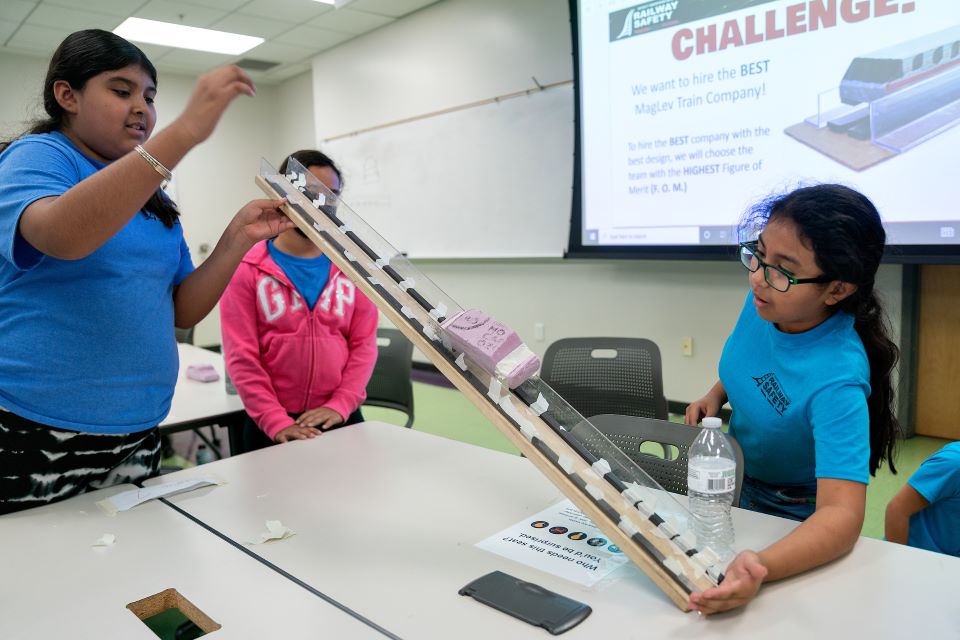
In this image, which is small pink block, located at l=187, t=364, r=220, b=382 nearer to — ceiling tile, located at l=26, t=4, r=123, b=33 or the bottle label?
the bottle label

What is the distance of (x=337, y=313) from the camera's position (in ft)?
6.68

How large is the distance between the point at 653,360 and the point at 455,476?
3.00 ft

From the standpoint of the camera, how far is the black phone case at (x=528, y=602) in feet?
3.08

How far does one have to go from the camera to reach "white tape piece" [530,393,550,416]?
1134 millimetres

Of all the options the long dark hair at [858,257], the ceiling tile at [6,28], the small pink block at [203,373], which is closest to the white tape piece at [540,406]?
the long dark hair at [858,257]

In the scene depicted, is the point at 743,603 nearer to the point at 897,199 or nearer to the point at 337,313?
the point at 337,313

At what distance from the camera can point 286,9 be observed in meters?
5.34

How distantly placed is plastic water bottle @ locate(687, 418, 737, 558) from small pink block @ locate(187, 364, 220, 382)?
2.14 metres

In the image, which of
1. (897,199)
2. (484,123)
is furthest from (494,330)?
(484,123)

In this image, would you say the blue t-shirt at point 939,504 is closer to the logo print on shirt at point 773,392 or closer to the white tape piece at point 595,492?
the logo print on shirt at point 773,392

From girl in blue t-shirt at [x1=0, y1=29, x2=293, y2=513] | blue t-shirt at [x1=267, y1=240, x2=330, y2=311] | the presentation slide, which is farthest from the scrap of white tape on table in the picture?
the presentation slide

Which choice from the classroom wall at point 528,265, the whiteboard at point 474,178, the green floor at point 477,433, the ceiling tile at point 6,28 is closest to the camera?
the green floor at point 477,433

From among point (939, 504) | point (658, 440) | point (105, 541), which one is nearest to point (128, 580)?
point (105, 541)

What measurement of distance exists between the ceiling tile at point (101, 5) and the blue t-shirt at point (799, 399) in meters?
5.41
